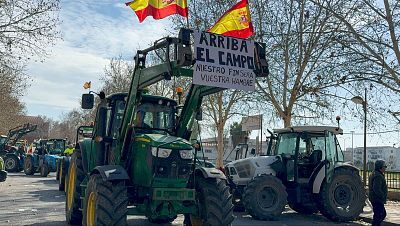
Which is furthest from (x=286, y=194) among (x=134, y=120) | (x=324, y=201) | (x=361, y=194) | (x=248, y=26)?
(x=134, y=120)

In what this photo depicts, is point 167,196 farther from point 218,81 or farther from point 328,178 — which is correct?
point 328,178

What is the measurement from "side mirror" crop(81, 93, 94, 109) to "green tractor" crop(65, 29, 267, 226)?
3cm

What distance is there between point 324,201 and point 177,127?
553 cm

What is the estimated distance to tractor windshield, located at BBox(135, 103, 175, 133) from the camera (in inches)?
359

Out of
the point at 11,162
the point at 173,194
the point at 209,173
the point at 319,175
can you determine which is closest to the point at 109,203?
the point at 173,194

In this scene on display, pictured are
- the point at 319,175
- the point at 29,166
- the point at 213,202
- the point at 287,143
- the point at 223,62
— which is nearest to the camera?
the point at 223,62

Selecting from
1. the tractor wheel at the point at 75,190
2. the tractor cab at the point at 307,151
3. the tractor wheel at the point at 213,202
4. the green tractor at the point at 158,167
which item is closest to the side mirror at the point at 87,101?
the green tractor at the point at 158,167

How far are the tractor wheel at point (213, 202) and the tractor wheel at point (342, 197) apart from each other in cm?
547

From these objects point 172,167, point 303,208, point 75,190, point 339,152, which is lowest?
point 303,208

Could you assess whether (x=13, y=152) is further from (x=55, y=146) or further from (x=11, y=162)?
(x=55, y=146)

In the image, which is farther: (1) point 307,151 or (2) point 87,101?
(1) point 307,151

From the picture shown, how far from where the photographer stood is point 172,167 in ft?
27.0

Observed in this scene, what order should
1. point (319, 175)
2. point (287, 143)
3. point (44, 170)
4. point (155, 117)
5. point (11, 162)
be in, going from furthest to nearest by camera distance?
point (11, 162) → point (44, 170) → point (287, 143) → point (319, 175) → point (155, 117)

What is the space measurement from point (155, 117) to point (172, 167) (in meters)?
1.47
